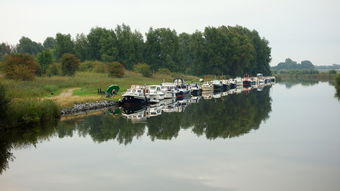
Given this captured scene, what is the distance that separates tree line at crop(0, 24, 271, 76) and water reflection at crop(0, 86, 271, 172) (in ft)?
202

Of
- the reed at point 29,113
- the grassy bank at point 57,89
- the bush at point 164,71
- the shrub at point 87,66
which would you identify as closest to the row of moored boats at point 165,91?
the grassy bank at point 57,89

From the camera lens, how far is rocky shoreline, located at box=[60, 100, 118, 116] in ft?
173

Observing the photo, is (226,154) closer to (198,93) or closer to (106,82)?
(106,82)

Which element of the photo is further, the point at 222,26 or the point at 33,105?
the point at 222,26

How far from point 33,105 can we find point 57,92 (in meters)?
22.6

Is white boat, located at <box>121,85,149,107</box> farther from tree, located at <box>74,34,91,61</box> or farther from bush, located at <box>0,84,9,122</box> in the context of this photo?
tree, located at <box>74,34,91,61</box>

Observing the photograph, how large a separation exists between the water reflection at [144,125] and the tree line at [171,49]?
6142 centimetres

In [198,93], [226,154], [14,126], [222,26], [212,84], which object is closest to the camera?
[226,154]

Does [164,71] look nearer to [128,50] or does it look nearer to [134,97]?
[128,50]

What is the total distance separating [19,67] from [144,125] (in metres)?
30.9

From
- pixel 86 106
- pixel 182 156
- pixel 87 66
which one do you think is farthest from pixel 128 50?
pixel 182 156

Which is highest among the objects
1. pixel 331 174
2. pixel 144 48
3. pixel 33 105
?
pixel 144 48

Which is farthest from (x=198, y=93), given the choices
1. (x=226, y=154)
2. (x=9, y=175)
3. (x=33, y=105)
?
(x=9, y=175)

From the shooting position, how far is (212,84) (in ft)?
359
